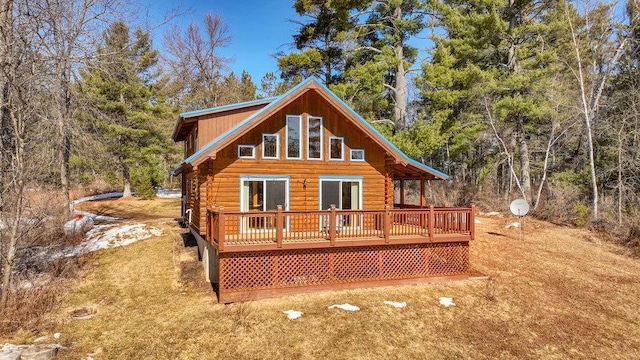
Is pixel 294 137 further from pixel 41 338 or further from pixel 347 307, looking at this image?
pixel 41 338

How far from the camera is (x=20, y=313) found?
8.97 meters

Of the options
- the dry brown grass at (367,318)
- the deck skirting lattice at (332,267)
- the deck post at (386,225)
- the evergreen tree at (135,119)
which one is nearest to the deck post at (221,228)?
the deck skirting lattice at (332,267)

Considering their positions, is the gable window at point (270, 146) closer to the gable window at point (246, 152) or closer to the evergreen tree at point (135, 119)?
the gable window at point (246, 152)

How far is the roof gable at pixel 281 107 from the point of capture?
461 inches

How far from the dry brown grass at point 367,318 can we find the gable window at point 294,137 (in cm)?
552

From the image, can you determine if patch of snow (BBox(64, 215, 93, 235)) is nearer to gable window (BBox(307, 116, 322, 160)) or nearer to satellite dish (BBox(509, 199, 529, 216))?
gable window (BBox(307, 116, 322, 160))

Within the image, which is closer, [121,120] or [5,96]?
[5,96]

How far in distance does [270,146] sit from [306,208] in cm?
279

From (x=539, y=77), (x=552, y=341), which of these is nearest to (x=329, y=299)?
(x=552, y=341)

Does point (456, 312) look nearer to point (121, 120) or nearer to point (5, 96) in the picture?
point (5, 96)

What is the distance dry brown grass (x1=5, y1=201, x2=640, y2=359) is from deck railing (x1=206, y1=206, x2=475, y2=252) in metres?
1.66

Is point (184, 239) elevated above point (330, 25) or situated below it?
below

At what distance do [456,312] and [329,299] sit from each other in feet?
12.0

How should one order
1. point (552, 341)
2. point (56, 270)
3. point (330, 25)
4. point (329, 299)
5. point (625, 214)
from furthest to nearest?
point (330, 25), point (625, 214), point (56, 270), point (329, 299), point (552, 341)
